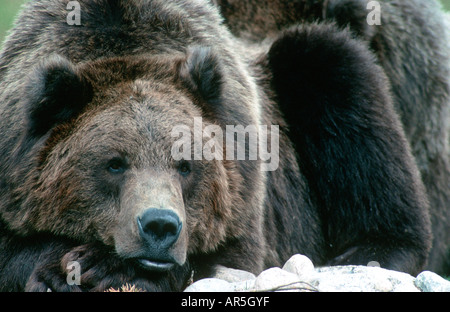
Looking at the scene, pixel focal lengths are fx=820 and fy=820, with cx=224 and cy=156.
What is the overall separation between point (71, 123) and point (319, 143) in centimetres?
290

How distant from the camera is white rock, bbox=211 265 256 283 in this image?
6153 mm

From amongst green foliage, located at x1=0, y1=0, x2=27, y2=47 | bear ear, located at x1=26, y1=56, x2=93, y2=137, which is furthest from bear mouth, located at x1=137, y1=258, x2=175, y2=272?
green foliage, located at x1=0, y1=0, x2=27, y2=47

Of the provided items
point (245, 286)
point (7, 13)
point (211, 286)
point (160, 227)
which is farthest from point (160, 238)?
point (7, 13)

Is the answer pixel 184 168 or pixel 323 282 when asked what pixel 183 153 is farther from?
pixel 323 282

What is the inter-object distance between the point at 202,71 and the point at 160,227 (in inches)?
60.6

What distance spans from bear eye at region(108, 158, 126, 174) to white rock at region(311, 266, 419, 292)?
5.06 feet

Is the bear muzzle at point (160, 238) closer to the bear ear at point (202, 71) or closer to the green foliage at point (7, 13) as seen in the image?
the bear ear at point (202, 71)

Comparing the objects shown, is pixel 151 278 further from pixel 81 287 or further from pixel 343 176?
pixel 343 176

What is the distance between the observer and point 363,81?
26.7ft

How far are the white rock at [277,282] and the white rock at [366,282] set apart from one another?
144mm

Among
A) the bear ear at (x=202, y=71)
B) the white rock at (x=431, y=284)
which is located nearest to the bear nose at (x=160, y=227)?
the bear ear at (x=202, y=71)

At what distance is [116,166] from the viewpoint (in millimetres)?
5793

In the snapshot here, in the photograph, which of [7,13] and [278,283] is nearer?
[278,283]

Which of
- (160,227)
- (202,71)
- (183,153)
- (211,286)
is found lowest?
(211,286)
